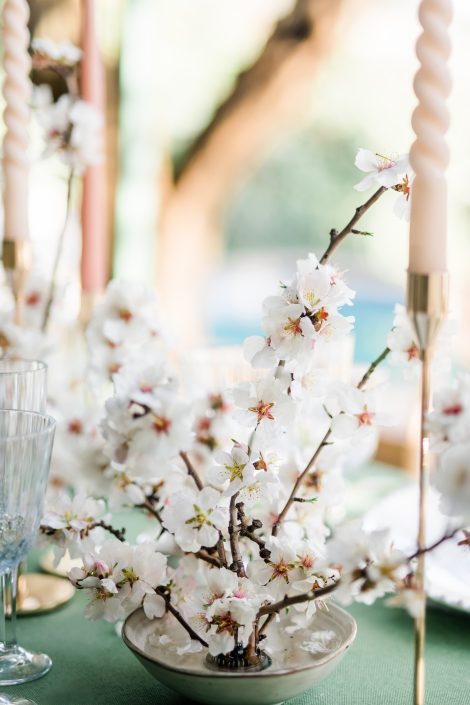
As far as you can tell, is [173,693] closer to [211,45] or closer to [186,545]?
[186,545]

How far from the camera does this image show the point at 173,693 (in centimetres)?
86

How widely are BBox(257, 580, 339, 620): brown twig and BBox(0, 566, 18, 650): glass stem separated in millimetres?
283

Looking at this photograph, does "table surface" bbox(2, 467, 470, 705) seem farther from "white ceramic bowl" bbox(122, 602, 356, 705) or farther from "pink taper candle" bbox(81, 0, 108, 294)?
"pink taper candle" bbox(81, 0, 108, 294)

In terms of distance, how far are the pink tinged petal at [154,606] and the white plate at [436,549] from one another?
228 mm

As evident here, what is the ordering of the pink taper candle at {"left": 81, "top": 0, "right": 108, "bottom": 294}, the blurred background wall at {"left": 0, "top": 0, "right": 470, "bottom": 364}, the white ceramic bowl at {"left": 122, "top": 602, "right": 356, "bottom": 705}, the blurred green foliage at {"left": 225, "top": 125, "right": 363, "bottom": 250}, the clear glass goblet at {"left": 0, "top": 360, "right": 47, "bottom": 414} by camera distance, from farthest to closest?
A: the blurred green foliage at {"left": 225, "top": 125, "right": 363, "bottom": 250} < the blurred background wall at {"left": 0, "top": 0, "right": 470, "bottom": 364} < the pink taper candle at {"left": 81, "top": 0, "right": 108, "bottom": 294} < the clear glass goblet at {"left": 0, "top": 360, "right": 47, "bottom": 414} < the white ceramic bowl at {"left": 122, "top": 602, "right": 356, "bottom": 705}

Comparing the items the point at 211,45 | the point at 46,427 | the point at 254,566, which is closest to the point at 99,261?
the point at 46,427

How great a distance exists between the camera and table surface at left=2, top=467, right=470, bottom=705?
33.8 inches

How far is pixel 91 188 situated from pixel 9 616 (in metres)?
0.92

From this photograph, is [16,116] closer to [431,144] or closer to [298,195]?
[431,144]

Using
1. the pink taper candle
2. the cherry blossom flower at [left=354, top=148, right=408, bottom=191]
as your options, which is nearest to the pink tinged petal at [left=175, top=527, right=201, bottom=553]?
the cherry blossom flower at [left=354, top=148, right=408, bottom=191]

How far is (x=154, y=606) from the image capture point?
82cm

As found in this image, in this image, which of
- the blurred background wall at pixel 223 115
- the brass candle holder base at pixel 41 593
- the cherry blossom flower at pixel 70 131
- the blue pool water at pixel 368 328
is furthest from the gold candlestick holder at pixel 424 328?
the blue pool water at pixel 368 328

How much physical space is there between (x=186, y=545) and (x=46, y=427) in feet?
0.58

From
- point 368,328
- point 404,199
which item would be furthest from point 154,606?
point 368,328
